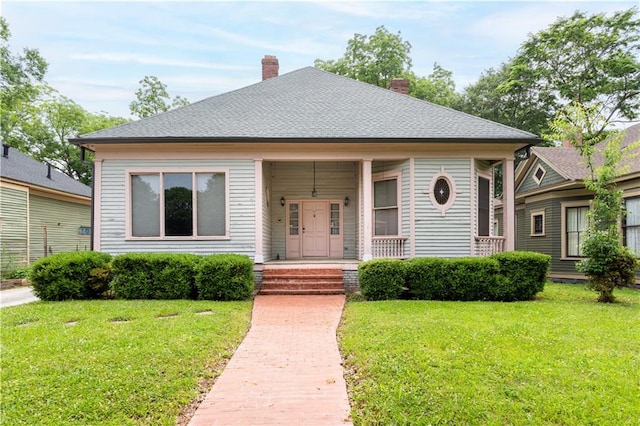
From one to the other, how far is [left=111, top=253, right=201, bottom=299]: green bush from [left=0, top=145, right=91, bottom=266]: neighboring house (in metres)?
7.31

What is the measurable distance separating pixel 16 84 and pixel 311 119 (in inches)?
979

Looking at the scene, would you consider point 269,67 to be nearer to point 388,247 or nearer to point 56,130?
point 388,247

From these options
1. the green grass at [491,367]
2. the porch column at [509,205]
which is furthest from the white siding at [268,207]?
the porch column at [509,205]

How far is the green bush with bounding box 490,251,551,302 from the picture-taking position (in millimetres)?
A: 8266

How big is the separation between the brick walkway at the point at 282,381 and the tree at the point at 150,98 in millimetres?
29786

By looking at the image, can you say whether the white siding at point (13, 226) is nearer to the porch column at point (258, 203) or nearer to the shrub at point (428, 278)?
Answer: the porch column at point (258, 203)

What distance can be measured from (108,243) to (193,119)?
4.03 m

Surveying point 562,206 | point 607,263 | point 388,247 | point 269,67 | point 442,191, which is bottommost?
point 607,263

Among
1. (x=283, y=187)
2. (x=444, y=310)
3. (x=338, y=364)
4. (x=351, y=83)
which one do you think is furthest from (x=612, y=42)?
(x=338, y=364)

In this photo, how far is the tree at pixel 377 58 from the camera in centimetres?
2744

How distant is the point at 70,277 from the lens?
26.8 ft

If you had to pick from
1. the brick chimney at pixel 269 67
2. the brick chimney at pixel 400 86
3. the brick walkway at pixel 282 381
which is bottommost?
the brick walkway at pixel 282 381

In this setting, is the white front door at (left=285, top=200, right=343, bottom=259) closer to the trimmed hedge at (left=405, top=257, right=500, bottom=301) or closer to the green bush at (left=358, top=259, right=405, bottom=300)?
the green bush at (left=358, top=259, right=405, bottom=300)

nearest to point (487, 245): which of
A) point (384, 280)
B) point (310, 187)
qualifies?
point (384, 280)
